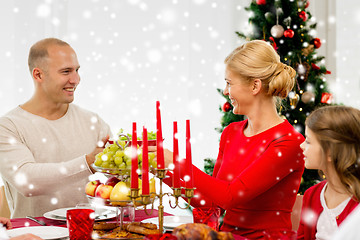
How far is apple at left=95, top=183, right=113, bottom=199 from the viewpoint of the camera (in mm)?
1473

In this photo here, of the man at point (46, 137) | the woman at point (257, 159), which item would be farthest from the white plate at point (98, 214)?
the woman at point (257, 159)

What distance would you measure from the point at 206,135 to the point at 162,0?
1.31 meters

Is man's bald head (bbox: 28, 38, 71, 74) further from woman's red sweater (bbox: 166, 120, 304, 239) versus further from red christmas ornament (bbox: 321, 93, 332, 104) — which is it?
red christmas ornament (bbox: 321, 93, 332, 104)

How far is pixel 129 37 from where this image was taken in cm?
394

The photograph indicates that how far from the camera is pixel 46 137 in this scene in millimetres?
2463

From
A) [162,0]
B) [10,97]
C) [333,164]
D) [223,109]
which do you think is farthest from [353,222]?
[162,0]

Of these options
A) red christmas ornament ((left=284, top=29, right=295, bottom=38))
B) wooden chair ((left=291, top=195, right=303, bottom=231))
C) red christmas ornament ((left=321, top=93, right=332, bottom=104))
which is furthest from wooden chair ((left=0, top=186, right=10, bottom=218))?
red christmas ornament ((left=321, top=93, right=332, bottom=104))

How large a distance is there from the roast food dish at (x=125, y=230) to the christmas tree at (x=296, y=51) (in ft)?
6.94

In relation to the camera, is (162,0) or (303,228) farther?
(162,0)

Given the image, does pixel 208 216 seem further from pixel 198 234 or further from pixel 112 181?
pixel 198 234

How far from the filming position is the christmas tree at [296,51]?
344 centimetres

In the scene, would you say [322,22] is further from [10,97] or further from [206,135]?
[10,97]

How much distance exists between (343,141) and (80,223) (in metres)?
1.03

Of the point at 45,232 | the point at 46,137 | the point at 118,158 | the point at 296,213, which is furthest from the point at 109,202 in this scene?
the point at 46,137
